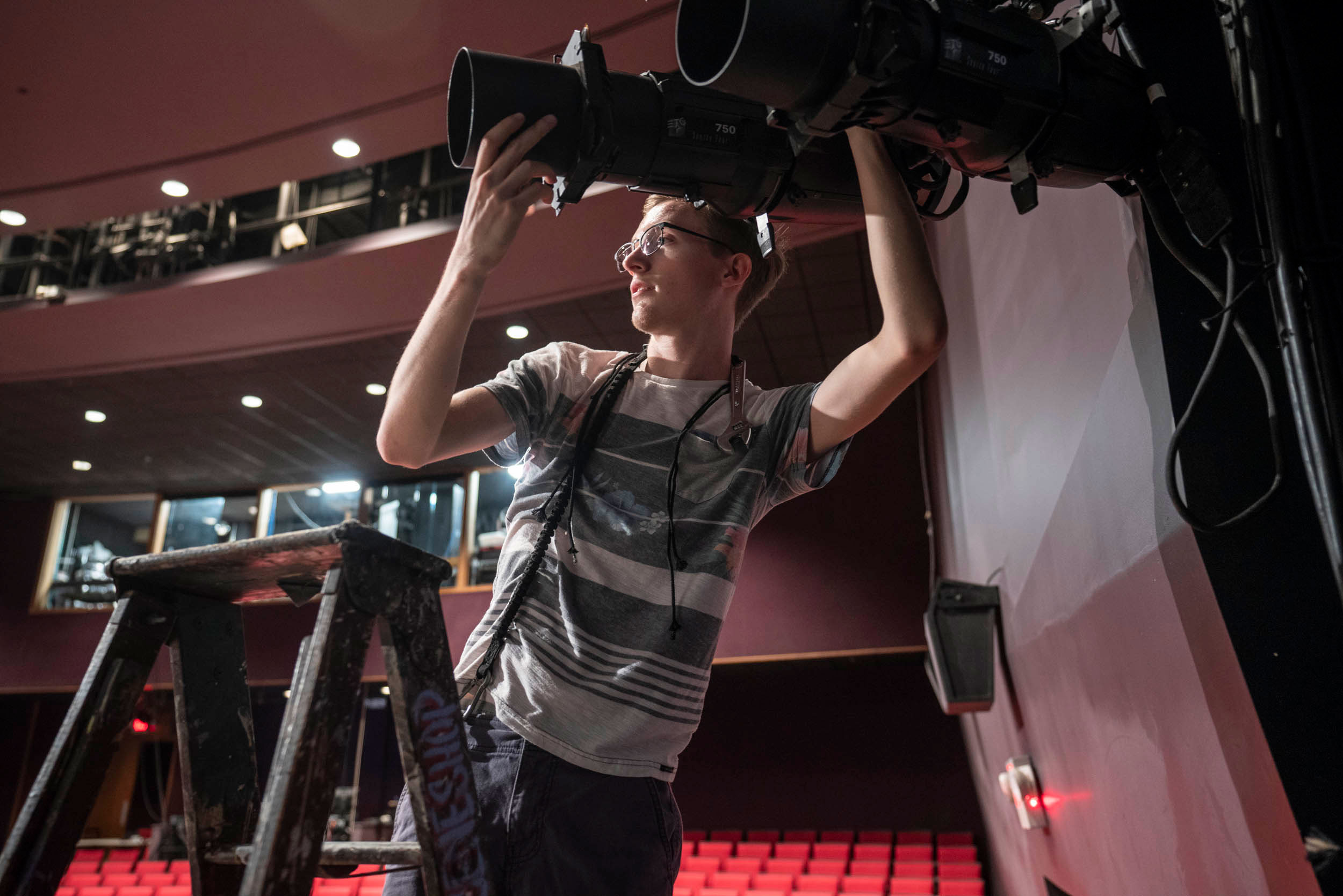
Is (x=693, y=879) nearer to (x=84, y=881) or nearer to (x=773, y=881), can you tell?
(x=773, y=881)

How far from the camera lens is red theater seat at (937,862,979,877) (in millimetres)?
5535

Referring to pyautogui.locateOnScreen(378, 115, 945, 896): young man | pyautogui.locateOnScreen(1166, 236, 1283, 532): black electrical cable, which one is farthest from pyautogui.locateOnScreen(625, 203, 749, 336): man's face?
pyautogui.locateOnScreen(1166, 236, 1283, 532): black electrical cable

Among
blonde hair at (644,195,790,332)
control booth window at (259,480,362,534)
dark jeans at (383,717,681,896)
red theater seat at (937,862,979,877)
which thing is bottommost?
red theater seat at (937,862,979,877)

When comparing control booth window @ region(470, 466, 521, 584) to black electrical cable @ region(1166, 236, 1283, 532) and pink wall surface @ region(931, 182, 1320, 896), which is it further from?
black electrical cable @ region(1166, 236, 1283, 532)

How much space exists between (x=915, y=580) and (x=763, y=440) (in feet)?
19.5

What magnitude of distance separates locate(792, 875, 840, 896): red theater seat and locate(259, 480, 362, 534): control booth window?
567 centimetres

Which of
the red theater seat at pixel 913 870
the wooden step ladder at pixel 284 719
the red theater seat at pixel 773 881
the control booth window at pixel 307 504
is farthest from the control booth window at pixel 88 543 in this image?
the wooden step ladder at pixel 284 719

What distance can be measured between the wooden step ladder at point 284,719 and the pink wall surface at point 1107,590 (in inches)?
25.3

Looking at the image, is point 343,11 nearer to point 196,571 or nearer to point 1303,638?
point 196,571

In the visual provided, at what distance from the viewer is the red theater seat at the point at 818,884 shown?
5.15 metres

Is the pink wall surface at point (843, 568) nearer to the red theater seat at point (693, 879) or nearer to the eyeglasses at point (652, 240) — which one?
the red theater seat at point (693, 879)

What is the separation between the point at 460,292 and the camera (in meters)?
0.95

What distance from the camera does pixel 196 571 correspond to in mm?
877

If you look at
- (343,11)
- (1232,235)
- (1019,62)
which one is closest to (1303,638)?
(1232,235)
